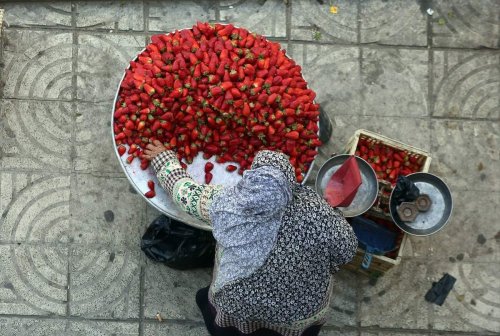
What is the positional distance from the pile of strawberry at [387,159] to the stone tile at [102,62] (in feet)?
5.57

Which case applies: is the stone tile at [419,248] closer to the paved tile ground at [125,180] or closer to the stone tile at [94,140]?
the paved tile ground at [125,180]

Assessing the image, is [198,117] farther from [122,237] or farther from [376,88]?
[376,88]

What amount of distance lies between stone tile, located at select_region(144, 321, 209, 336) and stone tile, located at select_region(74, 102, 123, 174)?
105cm

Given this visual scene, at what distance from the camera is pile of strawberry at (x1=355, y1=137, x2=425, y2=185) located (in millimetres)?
3377

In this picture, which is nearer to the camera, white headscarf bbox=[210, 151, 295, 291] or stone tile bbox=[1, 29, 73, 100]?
white headscarf bbox=[210, 151, 295, 291]

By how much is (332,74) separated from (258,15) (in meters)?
0.66

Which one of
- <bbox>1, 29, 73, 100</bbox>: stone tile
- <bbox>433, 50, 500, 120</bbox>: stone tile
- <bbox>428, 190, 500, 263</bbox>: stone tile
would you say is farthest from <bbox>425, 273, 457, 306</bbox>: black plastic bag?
<bbox>1, 29, 73, 100</bbox>: stone tile

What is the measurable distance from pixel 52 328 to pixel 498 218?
3.06 m

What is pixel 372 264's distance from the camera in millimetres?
3422

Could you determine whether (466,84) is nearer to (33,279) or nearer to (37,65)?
(37,65)

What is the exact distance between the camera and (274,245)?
219cm

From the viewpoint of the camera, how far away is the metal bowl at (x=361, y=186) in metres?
3.15

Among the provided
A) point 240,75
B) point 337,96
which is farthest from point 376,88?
point 240,75

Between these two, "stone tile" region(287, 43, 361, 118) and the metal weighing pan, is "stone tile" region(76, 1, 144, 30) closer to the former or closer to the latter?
"stone tile" region(287, 43, 361, 118)
